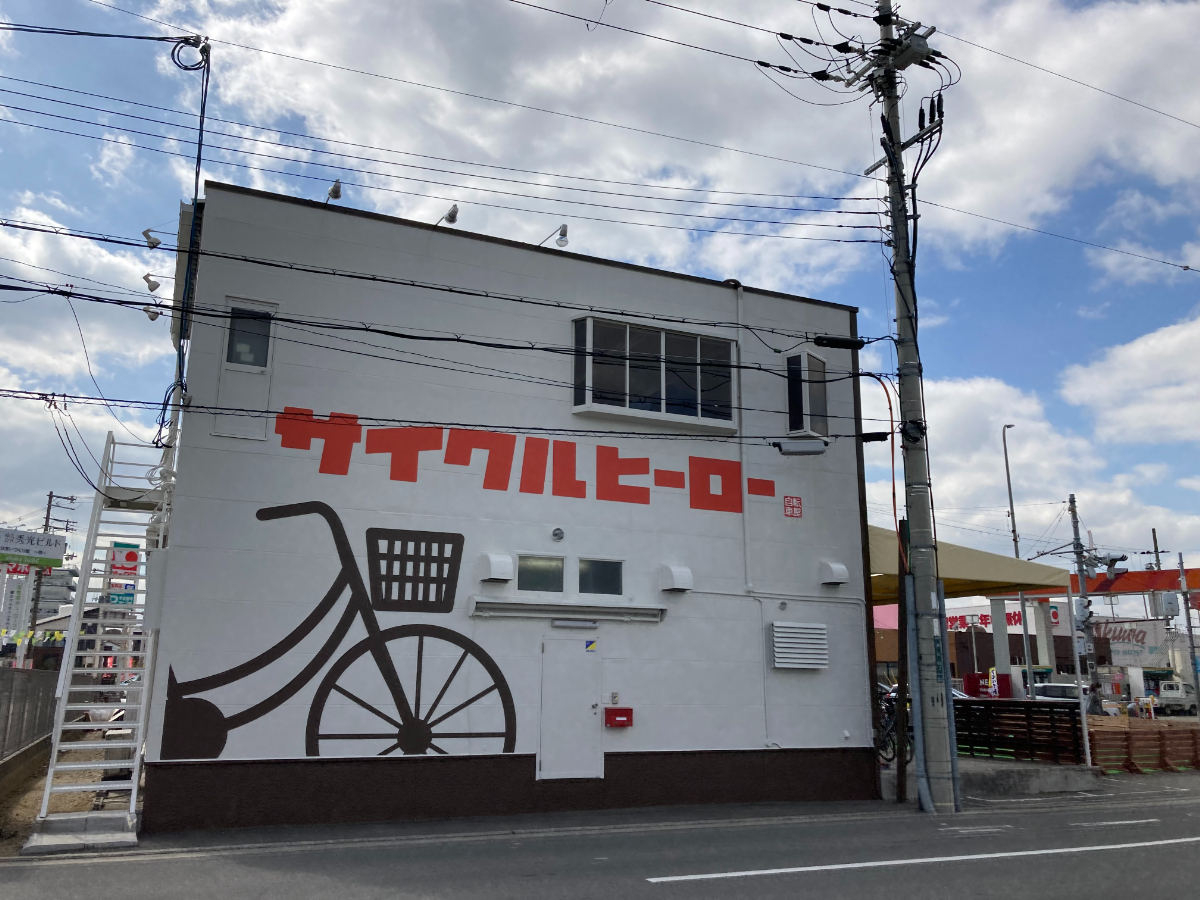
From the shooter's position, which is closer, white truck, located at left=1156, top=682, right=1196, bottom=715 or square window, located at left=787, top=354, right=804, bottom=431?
square window, located at left=787, top=354, right=804, bottom=431

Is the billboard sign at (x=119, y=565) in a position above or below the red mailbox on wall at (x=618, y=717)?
above

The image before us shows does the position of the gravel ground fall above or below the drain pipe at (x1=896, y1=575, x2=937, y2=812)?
below

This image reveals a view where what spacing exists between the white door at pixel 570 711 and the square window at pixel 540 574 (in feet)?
2.50

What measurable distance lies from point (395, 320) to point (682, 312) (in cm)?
486

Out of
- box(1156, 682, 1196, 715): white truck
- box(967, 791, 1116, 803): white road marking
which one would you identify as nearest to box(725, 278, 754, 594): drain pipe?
box(967, 791, 1116, 803): white road marking

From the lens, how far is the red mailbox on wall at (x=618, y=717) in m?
13.5

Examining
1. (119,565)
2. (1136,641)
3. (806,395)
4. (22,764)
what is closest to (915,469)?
(806,395)

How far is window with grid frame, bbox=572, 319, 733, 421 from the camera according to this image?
14672mm

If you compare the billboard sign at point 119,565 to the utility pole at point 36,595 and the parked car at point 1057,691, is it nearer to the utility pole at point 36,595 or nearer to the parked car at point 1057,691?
the utility pole at point 36,595

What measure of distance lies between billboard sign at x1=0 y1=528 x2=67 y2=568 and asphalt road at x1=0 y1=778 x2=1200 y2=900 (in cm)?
3212

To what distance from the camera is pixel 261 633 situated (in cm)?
1188

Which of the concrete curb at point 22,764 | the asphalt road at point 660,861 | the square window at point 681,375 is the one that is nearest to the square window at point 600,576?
the square window at point 681,375

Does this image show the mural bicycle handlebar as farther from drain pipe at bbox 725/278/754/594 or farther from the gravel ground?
drain pipe at bbox 725/278/754/594

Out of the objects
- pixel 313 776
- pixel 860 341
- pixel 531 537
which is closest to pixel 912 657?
pixel 860 341
